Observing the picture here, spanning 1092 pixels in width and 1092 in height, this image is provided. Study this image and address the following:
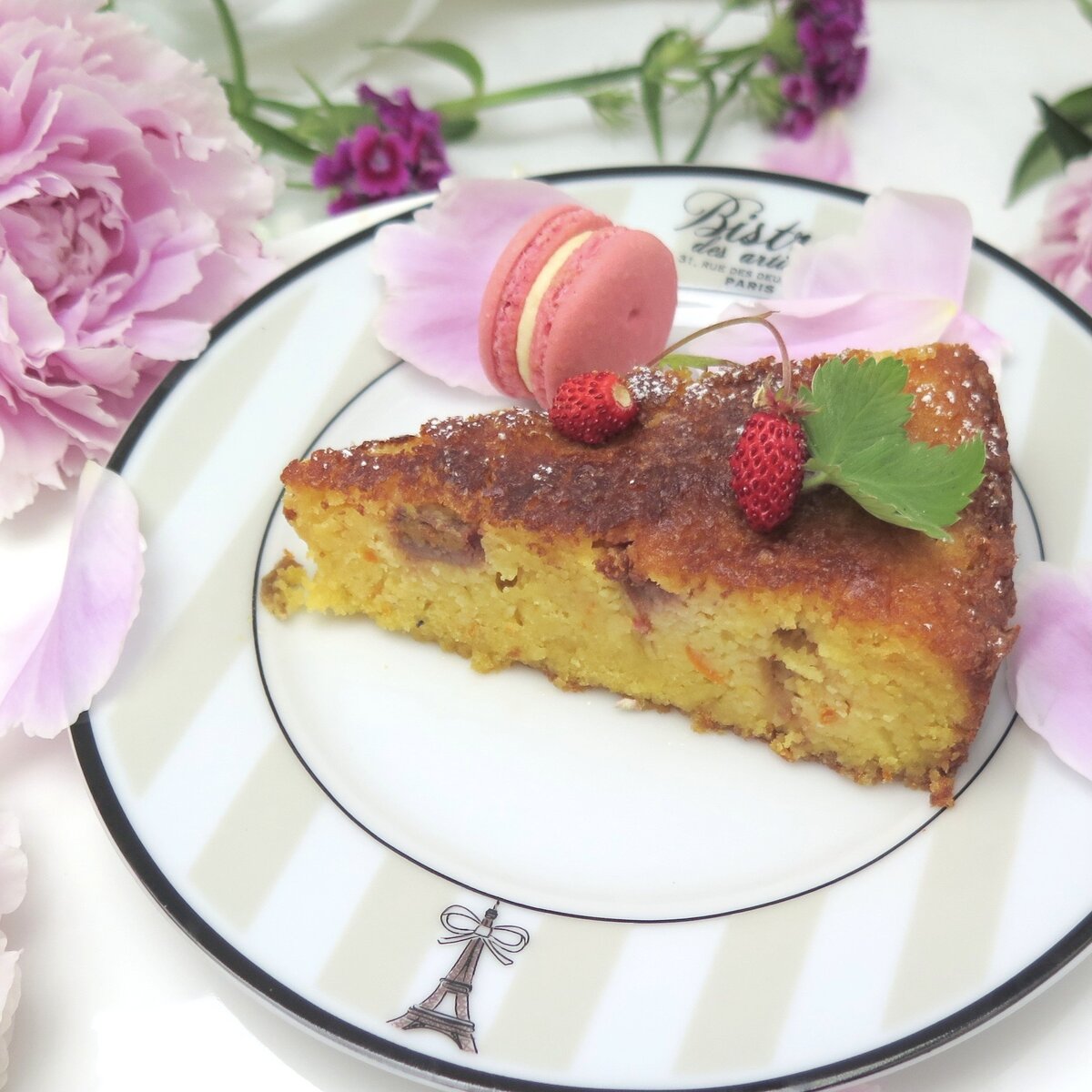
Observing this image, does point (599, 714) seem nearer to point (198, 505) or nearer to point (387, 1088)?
point (387, 1088)

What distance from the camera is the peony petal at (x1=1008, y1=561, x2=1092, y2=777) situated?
7.38ft

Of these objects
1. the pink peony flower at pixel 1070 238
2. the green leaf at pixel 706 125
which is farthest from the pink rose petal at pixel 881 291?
the green leaf at pixel 706 125

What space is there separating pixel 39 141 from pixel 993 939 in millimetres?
2750

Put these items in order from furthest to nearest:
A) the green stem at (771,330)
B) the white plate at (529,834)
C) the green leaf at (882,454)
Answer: the green stem at (771,330), the green leaf at (882,454), the white plate at (529,834)

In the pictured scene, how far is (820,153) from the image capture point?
3996mm

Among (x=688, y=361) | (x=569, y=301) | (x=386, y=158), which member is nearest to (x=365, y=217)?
(x=386, y=158)

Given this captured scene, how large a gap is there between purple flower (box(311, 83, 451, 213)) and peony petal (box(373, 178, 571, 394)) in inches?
21.4

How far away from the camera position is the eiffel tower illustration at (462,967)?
2002 mm

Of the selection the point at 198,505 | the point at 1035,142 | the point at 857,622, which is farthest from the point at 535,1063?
the point at 1035,142

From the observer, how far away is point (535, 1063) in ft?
6.40

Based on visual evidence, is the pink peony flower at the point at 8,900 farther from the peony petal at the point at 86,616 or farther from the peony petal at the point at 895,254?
the peony petal at the point at 895,254

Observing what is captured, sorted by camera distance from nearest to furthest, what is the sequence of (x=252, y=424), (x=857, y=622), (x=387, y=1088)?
(x=387, y=1088) → (x=857, y=622) → (x=252, y=424)

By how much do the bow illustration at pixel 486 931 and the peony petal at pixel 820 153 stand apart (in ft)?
9.17

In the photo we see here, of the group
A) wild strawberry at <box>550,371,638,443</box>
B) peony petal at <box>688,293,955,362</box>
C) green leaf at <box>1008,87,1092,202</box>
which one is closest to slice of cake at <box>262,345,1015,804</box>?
wild strawberry at <box>550,371,638,443</box>
